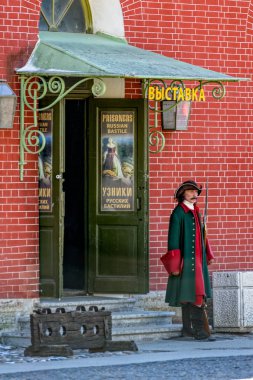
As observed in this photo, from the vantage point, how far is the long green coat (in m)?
15.7

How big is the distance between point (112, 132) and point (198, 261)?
1963 millimetres

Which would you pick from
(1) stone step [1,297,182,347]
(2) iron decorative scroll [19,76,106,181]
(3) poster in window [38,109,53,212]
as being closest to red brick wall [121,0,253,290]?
(1) stone step [1,297,182,347]

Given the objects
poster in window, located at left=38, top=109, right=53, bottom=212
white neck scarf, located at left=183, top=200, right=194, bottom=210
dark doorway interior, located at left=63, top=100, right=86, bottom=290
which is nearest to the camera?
white neck scarf, located at left=183, top=200, right=194, bottom=210

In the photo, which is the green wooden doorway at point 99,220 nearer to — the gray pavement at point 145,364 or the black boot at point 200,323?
the black boot at point 200,323

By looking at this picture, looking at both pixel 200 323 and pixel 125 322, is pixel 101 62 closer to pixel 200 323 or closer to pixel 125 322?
pixel 125 322

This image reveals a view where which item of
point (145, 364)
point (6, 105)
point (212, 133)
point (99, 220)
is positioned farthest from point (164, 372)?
point (212, 133)

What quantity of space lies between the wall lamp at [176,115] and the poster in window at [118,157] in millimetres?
461

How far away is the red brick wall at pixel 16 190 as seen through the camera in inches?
613

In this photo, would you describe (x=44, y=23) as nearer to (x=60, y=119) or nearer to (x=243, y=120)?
(x=60, y=119)

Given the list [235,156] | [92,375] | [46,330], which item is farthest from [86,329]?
[235,156]

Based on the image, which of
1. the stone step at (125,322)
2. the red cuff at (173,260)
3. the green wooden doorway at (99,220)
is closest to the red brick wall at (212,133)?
the green wooden doorway at (99,220)

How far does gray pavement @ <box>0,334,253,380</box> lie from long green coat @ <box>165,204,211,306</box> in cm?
68

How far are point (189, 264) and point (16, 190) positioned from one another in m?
2.10

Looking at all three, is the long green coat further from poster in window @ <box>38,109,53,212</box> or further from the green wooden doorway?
poster in window @ <box>38,109,53,212</box>
